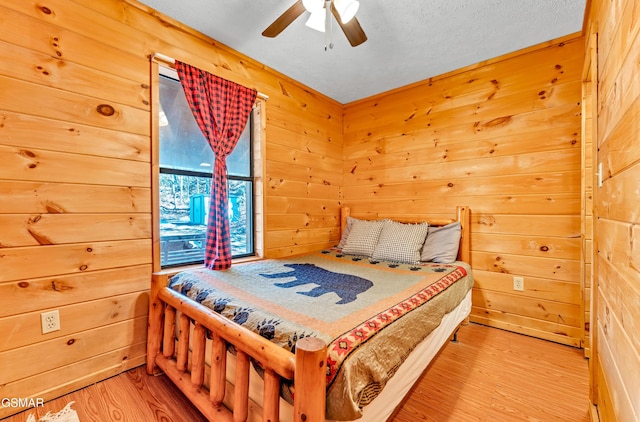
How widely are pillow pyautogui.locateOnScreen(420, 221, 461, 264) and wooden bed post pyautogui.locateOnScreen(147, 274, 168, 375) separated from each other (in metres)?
2.01

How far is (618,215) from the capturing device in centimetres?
92

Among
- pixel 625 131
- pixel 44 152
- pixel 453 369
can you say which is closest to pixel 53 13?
pixel 44 152

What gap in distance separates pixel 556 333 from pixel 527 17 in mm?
2315

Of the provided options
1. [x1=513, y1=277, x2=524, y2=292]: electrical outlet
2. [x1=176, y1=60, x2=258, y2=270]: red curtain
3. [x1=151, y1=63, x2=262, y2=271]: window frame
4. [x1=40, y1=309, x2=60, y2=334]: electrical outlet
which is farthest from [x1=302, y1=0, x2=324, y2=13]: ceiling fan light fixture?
[x1=513, y1=277, x2=524, y2=292]: electrical outlet

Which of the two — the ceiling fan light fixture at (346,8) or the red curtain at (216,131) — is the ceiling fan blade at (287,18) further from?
the red curtain at (216,131)

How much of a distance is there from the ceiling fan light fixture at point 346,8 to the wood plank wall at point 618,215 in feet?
3.46

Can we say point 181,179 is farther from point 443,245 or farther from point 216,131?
point 443,245

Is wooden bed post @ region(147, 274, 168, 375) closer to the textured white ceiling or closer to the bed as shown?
the bed

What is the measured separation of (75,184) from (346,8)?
1801 millimetres

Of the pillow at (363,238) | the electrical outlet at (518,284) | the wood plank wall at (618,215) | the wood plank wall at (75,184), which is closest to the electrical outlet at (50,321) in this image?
the wood plank wall at (75,184)

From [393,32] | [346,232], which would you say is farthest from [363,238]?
[393,32]

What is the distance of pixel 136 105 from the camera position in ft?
5.92

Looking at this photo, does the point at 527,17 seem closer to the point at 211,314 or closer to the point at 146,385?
the point at 211,314

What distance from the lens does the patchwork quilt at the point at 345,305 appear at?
0.96 m
